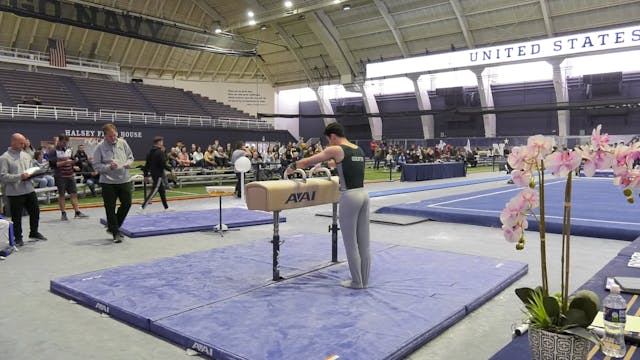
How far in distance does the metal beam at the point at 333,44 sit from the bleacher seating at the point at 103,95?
1000cm

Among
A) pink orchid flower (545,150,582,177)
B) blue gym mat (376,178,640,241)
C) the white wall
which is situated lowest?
blue gym mat (376,178,640,241)

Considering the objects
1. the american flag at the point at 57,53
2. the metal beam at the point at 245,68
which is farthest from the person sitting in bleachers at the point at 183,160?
the metal beam at the point at 245,68

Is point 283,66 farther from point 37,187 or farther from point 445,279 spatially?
point 445,279

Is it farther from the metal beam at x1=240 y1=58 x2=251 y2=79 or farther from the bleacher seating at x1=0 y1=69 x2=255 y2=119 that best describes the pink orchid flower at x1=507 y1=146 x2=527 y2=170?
the metal beam at x1=240 y1=58 x2=251 y2=79

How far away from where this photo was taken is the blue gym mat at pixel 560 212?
6770 mm

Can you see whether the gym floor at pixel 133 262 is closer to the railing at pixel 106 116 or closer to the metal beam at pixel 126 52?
the railing at pixel 106 116

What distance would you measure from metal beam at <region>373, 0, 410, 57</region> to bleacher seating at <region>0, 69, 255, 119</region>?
14.9 m

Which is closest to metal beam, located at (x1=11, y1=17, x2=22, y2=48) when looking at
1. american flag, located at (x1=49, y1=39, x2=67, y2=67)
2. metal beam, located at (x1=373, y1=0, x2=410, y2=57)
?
american flag, located at (x1=49, y1=39, x2=67, y2=67)

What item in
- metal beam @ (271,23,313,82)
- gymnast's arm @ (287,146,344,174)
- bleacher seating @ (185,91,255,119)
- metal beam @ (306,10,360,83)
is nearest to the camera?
gymnast's arm @ (287,146,344,174)

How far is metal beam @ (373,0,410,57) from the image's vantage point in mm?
28078

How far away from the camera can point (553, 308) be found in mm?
1925

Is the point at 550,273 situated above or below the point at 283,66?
below

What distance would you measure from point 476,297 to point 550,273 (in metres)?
1.50

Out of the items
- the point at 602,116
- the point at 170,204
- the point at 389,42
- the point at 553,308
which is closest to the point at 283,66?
the point at 389,42
